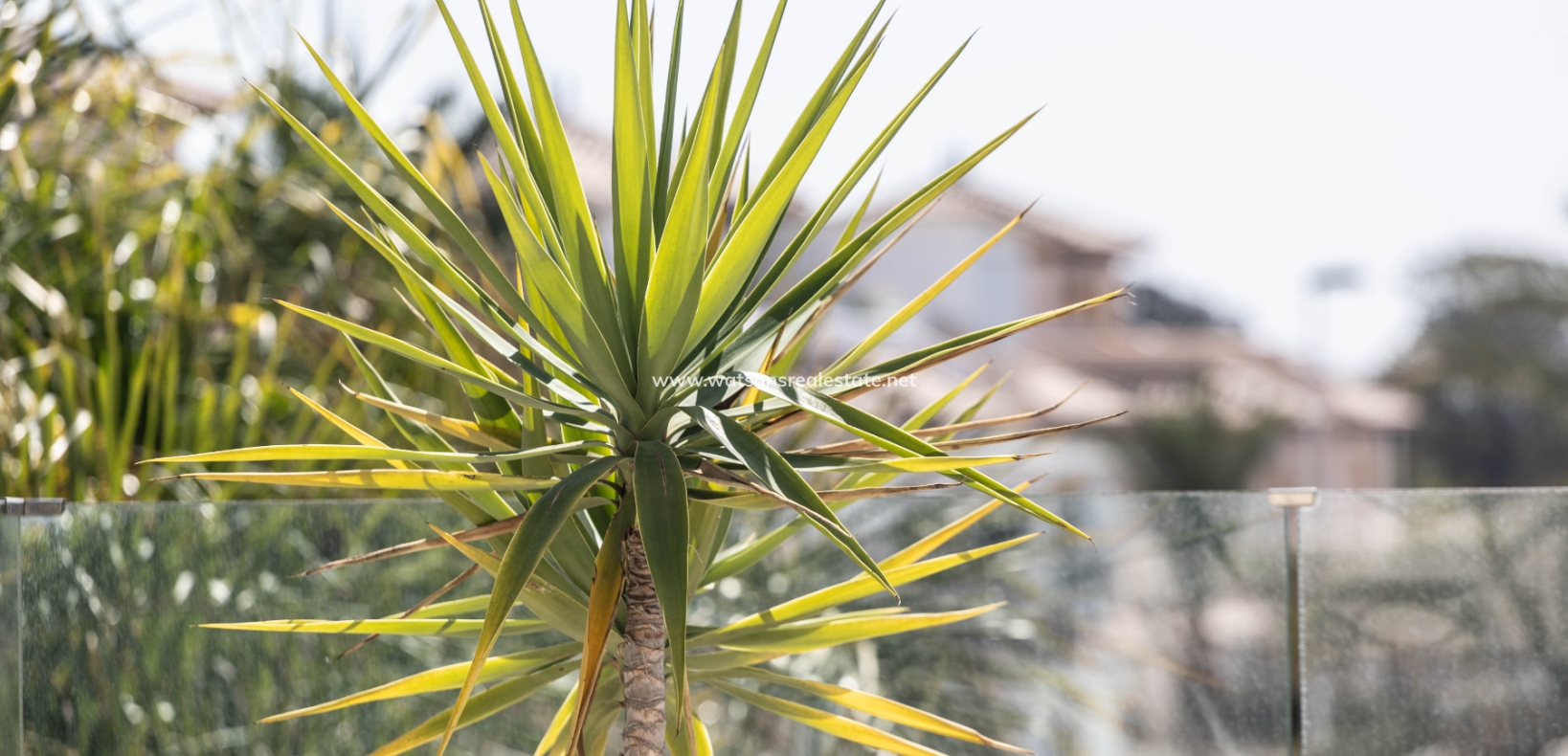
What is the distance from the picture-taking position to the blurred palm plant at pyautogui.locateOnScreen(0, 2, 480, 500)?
2234 millimetres

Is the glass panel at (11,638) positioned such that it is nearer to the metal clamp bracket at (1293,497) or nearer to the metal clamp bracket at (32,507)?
the metal clamp bracket at (32,507)

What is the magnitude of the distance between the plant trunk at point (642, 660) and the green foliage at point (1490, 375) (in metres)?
22.1

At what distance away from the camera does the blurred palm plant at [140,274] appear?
7.33 ft

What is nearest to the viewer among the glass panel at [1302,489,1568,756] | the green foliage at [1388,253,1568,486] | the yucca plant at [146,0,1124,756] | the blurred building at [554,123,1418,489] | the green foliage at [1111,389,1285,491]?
the yucca plant at [146,0,1124,756]

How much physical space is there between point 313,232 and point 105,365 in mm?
1130

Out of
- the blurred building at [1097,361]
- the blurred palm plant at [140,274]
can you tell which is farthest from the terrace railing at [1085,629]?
the blurred building at [1097,361]

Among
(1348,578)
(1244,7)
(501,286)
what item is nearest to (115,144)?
(501,286)

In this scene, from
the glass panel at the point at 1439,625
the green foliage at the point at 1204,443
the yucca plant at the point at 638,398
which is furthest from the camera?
the green foliage at the point at 1204,443

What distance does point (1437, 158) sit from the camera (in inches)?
1013

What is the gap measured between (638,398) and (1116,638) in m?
1.09

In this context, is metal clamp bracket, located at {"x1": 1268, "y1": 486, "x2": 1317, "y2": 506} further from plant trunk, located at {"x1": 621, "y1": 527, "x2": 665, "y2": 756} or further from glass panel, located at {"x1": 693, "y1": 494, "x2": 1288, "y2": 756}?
plant trunk, located at {"x1": 621, "y1": 527, "x2": 665, "y2": 756}

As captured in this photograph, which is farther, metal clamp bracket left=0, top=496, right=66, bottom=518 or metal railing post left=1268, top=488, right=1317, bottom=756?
metal railing post left=1268, top=488, right=1317, bottom=756

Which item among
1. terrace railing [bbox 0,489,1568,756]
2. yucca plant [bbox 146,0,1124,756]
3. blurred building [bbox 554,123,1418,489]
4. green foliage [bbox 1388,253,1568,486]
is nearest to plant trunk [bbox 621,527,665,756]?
yucca plant [bbox 146,0,1124,756]

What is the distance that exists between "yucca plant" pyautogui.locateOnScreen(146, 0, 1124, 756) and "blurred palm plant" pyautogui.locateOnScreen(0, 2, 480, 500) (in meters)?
1.11
